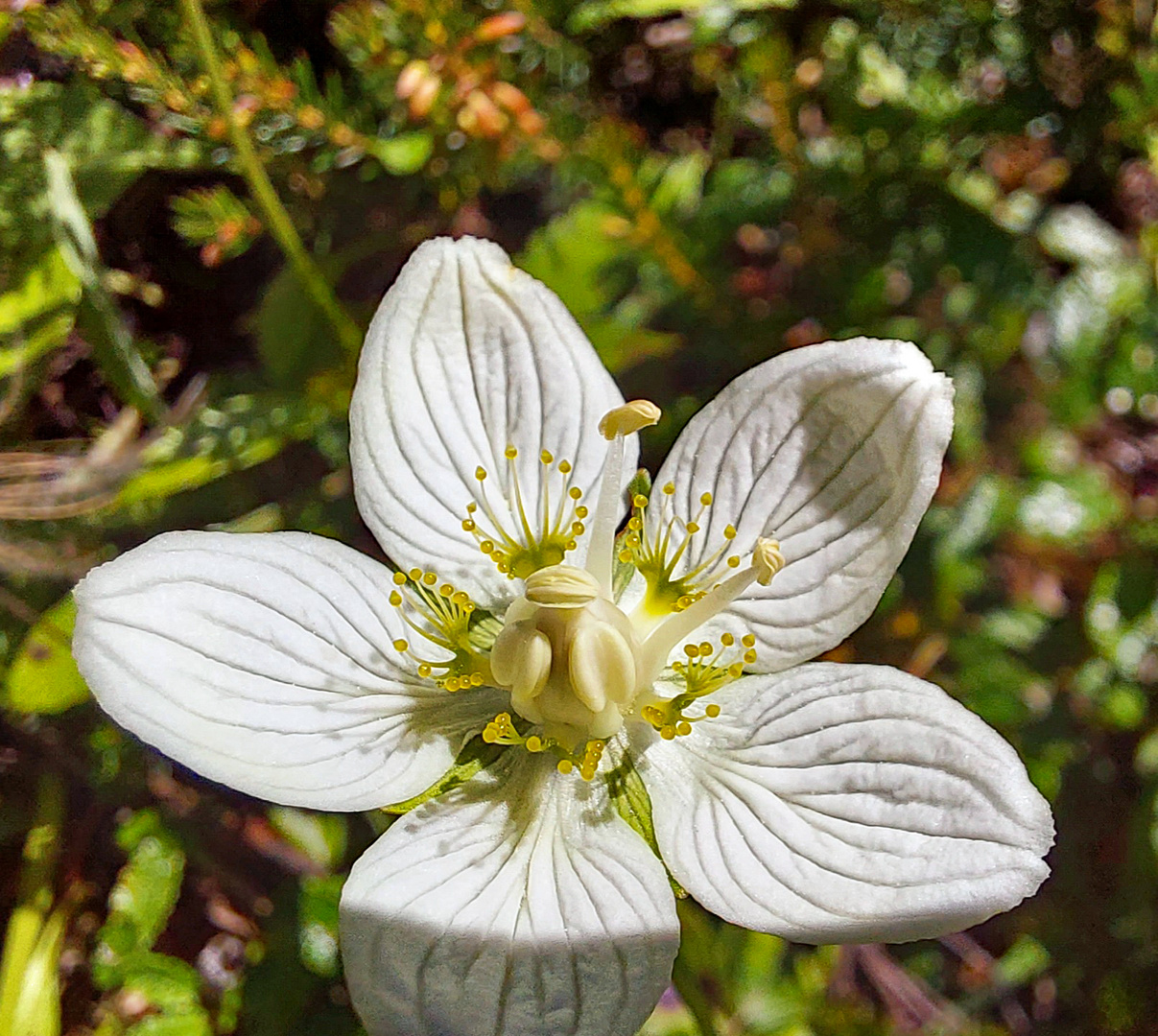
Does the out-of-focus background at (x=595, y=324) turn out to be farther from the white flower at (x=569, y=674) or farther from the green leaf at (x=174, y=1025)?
the white flower at (x=569, y=674)

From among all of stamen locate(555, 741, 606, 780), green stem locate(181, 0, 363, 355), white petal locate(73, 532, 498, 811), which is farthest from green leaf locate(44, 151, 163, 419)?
stamen locate(555, 741, 606, 780)

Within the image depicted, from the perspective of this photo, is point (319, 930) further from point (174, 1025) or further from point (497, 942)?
point (497, 942)

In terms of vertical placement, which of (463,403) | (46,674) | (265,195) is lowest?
(46,674)

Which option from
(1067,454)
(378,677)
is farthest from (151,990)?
(1067,454)

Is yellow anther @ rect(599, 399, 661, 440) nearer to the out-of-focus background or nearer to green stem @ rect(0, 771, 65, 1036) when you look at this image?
the out-of-focus background

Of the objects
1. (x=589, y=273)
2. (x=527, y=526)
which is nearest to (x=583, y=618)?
(x=527, y=526)

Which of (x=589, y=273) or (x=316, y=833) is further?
(x=589, y=273)

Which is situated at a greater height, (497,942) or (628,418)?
(628,418)

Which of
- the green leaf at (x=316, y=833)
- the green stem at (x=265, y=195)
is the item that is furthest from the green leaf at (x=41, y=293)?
the green leaf at (x=316, y=833)
